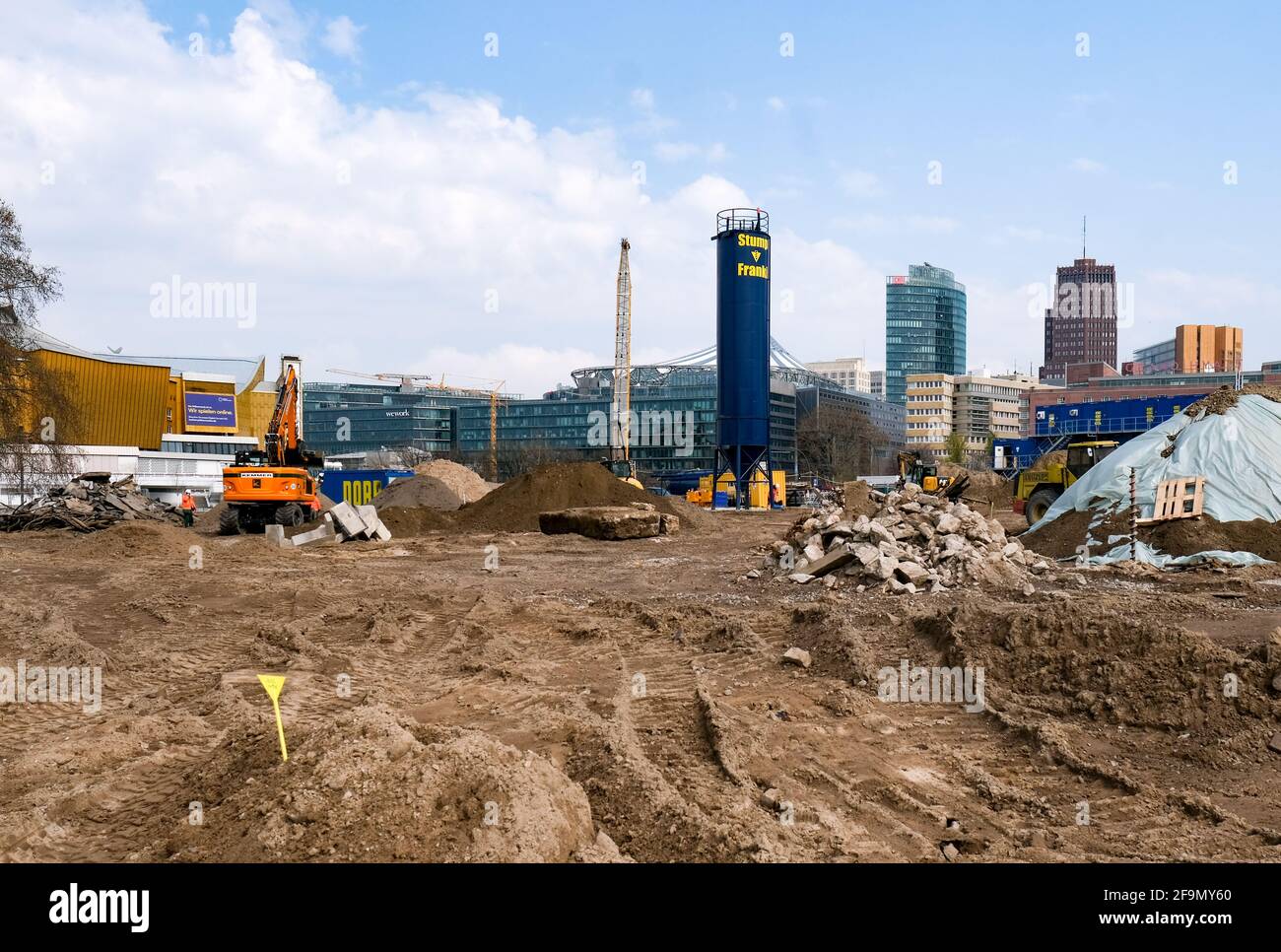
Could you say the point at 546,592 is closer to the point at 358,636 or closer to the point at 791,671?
the point at 358,636

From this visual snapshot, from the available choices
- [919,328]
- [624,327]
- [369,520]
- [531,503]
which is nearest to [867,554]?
[369,520]

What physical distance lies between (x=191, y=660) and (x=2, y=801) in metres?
4.30

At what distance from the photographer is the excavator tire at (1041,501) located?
78.6 feet

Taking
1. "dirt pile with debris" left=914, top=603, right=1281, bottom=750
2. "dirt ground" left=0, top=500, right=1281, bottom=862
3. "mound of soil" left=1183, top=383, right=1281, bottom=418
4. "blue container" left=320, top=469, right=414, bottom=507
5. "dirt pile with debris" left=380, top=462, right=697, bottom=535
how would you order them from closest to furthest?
"dirt ground" left=0, top=500, right=1281, bottom=862
"dirt pile with debris" left=914, top=603, right=1281, bottom=750
"mound of soil" left=1183, top=383, right=1281, bottom=418
"dirt pile with debris" left=380, top=462, right=697, bottom=535
"blue container" left=320, top=469, right=414, bottom=507

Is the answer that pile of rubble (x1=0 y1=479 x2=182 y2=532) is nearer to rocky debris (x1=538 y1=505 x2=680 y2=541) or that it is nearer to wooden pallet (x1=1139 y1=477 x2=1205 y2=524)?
rocky debris (x1=538 y1=505 x2=680 y2=541)

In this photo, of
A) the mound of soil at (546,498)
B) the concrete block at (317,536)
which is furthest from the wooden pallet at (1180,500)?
the concrete block at (317,536)

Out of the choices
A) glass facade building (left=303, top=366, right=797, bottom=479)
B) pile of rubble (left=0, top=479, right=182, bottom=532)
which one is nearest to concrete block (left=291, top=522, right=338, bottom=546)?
pile of rubble (left=0, top=479, right=182, bottom=532)

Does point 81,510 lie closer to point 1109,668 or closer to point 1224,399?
point 1109,668

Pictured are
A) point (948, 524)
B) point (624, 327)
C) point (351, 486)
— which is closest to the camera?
point (948, 524)

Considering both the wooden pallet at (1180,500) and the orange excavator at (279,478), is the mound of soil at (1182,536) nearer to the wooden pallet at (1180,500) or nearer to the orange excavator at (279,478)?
the wooden pallet at (1180,500)

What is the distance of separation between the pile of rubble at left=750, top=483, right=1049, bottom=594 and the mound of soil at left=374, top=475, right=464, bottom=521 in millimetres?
21013

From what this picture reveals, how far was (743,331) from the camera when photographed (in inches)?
1702

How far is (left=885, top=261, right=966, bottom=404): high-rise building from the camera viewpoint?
167875 mm

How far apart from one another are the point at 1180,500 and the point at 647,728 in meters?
13.8
